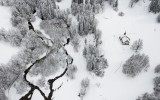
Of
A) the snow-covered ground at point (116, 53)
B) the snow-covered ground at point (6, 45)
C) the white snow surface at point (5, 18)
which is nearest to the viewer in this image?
the snow-covered ground at point (116, 53)

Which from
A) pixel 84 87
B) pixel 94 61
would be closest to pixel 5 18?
pixel 94 61

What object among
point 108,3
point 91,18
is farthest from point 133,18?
point 91,18

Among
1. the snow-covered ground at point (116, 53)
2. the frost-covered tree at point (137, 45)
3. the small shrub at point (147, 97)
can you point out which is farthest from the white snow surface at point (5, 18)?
the small shrub at point (147, 97)

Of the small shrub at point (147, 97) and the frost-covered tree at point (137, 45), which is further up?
the frost-covered tree at point (137, 45)

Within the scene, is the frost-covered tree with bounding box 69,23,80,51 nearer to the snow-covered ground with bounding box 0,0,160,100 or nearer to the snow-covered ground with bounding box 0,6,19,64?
the snow-covered ground with bounding box 0,0,160,100

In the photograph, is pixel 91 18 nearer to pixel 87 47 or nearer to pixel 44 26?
pixel 87 47

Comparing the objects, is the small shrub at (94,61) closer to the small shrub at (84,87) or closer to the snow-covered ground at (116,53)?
the snow-covered ground at (116,53)

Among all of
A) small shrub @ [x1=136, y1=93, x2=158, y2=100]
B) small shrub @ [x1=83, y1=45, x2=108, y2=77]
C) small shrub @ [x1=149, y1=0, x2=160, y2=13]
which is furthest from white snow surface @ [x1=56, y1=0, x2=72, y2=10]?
small shrub @ [x1=136, y1=93, x2=158, y2=100]

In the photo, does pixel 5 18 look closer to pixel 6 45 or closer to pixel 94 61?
pixel 6 45
